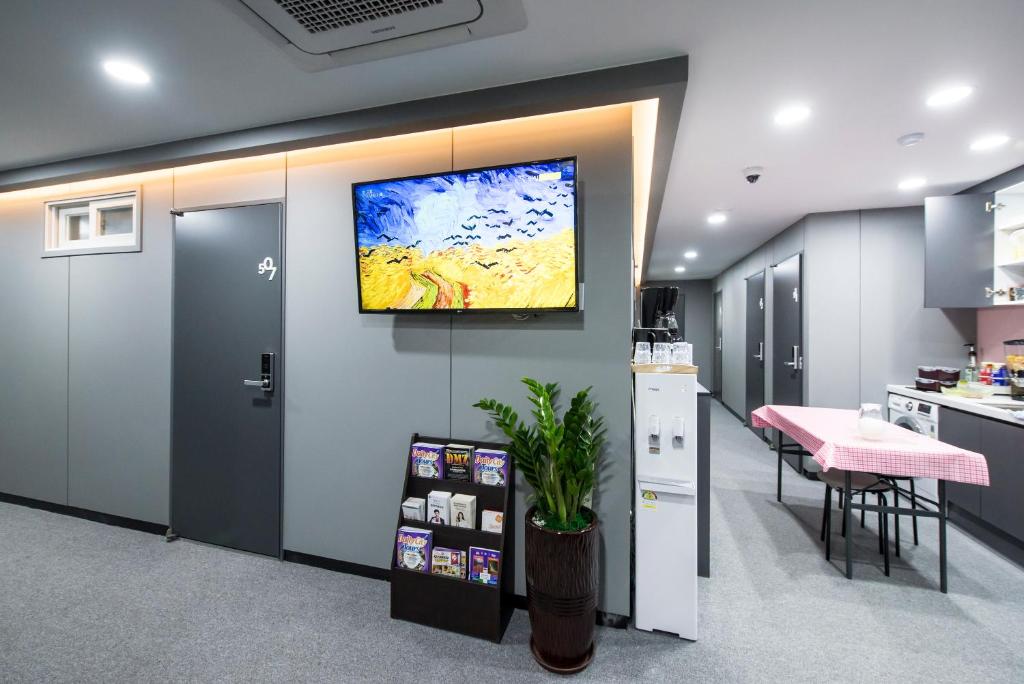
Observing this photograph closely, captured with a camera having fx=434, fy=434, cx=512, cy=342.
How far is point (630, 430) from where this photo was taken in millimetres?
2207

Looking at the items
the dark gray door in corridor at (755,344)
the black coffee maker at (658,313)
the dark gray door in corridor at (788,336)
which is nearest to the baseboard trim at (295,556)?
the black coffee maker at (658,313)

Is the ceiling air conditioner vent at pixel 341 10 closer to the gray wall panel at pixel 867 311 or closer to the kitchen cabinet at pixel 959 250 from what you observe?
the kitchen cabinet at pixel 959 250

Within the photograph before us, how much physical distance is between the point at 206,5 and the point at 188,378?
7.59 feet

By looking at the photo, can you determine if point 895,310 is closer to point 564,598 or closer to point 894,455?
point 894,455

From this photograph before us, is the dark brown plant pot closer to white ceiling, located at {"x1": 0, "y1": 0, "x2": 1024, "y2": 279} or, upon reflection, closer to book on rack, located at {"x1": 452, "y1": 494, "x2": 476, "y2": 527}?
book on rack, located at {"x1": 452, "y1": 494, "x2": 476, "y2": 527}

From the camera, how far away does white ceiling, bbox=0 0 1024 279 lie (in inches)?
66.0

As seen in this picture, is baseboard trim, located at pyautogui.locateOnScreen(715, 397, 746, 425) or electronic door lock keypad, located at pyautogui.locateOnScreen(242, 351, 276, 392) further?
baseboard trim, located at pyautogui.locateOnScreen(715, 397, 746, 425)

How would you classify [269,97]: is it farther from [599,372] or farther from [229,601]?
[229,601]

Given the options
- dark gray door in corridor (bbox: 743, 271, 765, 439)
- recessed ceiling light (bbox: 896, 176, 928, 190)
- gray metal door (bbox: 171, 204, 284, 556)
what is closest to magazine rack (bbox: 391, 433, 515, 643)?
gray metal door (bbox: 171, 204, 284, 556)

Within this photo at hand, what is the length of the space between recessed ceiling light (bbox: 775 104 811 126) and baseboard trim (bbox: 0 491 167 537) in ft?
15.7

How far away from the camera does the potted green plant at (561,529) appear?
1868mm

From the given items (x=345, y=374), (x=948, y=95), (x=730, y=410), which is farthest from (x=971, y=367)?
(x=345, y=374)

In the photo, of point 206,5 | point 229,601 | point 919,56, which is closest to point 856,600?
point 919,56

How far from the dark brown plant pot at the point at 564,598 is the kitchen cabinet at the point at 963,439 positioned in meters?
2.94
